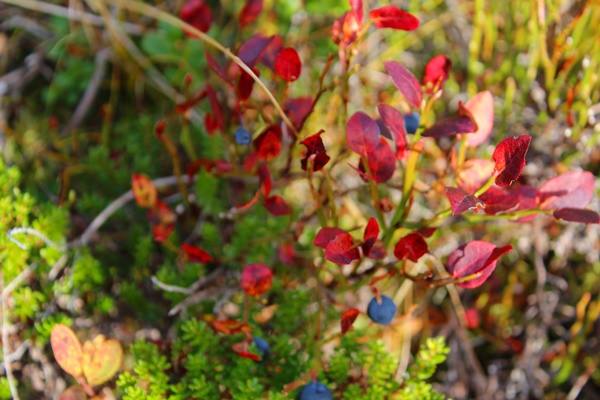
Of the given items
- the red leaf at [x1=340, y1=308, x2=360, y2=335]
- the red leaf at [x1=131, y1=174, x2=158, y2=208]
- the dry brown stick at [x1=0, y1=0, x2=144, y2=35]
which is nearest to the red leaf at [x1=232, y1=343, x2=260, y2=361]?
the red leaf at [x1=340, y1=308, x2=360, y2=335]

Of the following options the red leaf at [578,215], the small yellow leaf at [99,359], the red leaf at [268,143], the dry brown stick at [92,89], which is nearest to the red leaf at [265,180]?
the red leaf at [268,143]

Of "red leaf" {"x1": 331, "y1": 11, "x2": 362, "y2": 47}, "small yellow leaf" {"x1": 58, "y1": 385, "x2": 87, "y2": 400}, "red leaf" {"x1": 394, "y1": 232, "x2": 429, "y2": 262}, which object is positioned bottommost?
"small yellow leaf" {"x1": 58, "y1": 385, "x2": 87, "y2": 400}

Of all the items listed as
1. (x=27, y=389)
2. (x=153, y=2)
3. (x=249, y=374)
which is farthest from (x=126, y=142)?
(x=249, y=374)

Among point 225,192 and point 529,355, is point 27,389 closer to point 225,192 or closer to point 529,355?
point 225,192

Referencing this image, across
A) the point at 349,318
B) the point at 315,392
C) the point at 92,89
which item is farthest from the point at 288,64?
the point at 92,89

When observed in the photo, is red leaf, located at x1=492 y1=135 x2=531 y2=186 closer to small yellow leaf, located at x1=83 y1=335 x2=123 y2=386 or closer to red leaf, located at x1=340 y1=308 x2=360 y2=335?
red leaf, located at x1=340 y1=308 x2=360 y2=335

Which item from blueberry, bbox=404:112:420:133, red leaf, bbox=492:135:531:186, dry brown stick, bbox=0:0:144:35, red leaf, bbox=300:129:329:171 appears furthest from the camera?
dry brown stick, bbox=0:0:144:35

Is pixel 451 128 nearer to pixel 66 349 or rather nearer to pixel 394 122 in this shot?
pixel 394 122
